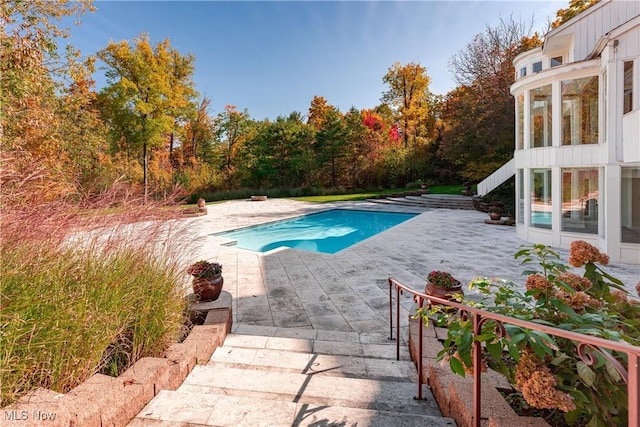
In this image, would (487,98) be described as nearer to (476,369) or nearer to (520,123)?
(520,123)

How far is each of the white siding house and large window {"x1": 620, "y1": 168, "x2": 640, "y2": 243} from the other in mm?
16

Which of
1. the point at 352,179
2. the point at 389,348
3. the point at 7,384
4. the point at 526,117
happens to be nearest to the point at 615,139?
the point at 526,117

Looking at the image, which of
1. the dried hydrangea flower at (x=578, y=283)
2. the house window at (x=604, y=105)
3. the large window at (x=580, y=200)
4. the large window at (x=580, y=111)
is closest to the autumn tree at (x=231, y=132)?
the large window at (x=580, y=111)

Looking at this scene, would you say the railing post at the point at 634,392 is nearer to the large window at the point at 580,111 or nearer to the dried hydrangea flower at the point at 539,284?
the dried hydrangea flower at the point at 539,284

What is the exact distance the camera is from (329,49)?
554 inches

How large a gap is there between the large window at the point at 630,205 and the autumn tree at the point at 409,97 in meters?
21.7

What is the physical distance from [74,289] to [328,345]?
2371 mm

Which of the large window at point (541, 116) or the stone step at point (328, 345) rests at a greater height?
the large window at point (541, 116)

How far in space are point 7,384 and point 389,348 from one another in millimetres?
3014

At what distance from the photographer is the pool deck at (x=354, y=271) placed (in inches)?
176

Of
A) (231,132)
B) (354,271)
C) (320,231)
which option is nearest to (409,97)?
(231,132)

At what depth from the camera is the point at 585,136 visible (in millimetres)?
7750

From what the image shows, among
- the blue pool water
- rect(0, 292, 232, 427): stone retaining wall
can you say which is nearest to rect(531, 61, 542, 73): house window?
the blue pool water

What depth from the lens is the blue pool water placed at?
432 inches
